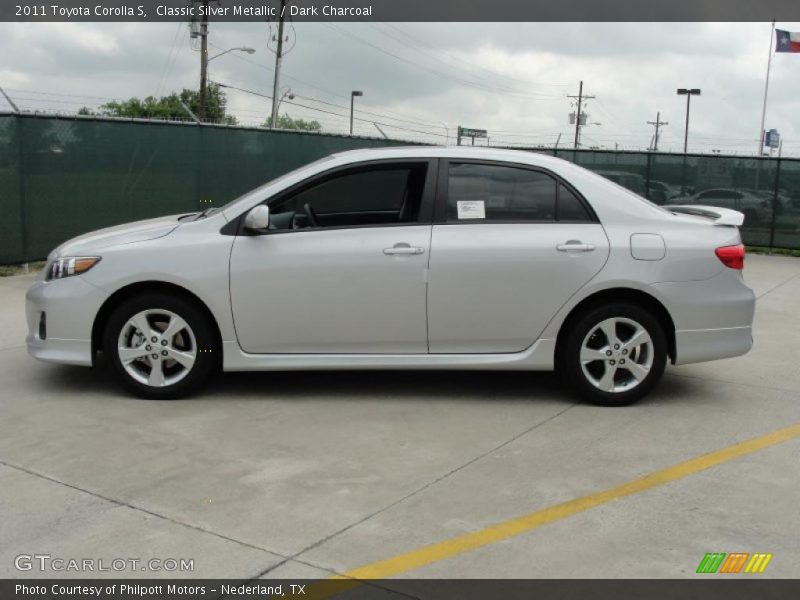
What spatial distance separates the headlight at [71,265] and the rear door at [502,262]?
2233mm

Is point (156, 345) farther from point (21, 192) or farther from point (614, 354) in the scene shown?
point (21, 192)

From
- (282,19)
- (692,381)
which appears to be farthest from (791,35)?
(692,381)

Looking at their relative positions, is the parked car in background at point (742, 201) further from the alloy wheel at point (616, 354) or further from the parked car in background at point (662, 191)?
the alloy wheel at point (616, 354)

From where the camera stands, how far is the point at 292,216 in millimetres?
6020

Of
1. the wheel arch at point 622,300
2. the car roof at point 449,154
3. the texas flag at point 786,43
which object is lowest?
the wheel arch at point 622,300

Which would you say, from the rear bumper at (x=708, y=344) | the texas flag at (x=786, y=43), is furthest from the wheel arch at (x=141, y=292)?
the texas flag at (x=786, y=43)

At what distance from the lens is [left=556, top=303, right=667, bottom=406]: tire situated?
569cm

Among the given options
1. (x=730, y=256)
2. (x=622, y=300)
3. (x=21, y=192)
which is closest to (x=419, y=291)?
(x=622, y=300)

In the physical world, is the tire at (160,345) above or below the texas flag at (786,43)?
below

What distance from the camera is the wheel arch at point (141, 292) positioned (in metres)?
5.65

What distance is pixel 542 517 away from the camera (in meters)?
3.99

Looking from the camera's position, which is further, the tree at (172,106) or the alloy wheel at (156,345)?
the tree at (172,106)

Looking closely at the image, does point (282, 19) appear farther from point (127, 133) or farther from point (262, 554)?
point (262, 554)
